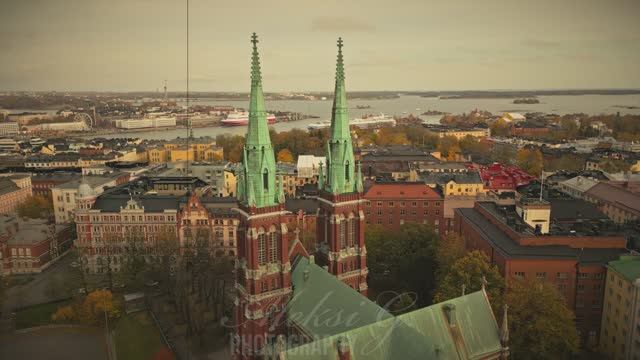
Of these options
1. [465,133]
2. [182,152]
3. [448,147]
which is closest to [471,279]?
[182,152]

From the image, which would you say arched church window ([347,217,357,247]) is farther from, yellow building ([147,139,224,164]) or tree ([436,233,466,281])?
yellow building ([147,139,224,164])

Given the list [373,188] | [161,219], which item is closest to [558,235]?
[373,188]

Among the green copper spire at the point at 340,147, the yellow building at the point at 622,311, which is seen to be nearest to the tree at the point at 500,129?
the yellow building at the point at 622,311

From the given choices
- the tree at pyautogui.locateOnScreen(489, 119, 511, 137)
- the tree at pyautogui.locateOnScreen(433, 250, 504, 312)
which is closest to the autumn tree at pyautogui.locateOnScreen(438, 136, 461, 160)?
the tree at pyautogui.locateOnScreen(489, 119, 511, 137)

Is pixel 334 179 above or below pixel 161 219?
above

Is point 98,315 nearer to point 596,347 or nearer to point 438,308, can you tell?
point 438,308

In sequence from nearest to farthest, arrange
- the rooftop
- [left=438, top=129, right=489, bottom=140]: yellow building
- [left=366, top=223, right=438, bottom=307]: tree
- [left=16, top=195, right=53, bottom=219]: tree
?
the rooftop, [left=366, top=223, right=438, bottom=307]: tree, [left=16, top=195, right=53, bottom=219]: tree, [left=438, top=129, right=489, bottom=140]: yellow building
